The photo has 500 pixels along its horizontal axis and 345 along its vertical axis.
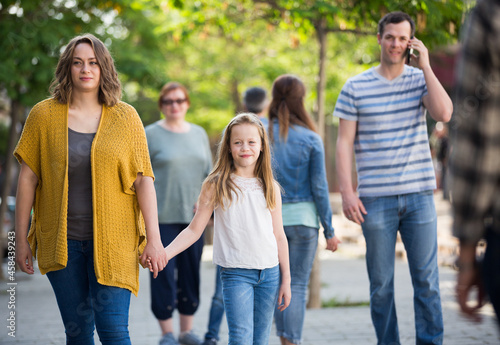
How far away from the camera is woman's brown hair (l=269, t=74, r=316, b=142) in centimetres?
508

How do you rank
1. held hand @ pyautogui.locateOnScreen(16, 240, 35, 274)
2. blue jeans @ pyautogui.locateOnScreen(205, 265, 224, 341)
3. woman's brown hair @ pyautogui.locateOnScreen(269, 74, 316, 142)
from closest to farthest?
held hand @ pyautogui.locateOnScreen(16, 240, 35, 274) < woman's brown hair @ pyautogui.locateOnScreen(269, 74, 316, 142) < blue jeans @ pyautogui.locateOnScreen(205, 265, 224, 341)

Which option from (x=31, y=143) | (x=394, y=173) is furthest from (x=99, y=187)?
(x=394, y=173)

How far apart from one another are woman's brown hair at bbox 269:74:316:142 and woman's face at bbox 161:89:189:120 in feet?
3.57

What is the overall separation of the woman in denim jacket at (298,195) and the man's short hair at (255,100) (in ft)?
2.15

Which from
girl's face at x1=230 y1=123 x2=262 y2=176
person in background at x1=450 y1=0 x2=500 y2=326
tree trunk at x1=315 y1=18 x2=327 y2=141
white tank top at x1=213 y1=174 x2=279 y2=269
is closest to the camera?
person in background at x1=450 y1=0 x2=500 y2=326

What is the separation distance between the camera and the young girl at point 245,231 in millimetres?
3721

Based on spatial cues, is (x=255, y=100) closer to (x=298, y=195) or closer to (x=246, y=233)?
(x=298, y=195)

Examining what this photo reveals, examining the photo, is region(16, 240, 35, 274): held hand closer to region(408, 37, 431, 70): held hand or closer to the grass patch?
region(408, 37, 431, 70): held hand

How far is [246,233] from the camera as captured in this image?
12.4 feet

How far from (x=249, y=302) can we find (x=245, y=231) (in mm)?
391

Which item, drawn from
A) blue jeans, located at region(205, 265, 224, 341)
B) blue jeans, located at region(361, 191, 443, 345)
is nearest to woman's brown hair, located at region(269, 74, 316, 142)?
blue jeans, located at region(361, 191, 443, 345)

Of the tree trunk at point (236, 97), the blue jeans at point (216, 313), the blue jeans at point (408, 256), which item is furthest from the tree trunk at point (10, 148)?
the tree trunk at point (236, 97)

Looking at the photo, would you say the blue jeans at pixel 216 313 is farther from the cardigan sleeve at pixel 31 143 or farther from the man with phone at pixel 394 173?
the cardigan sleeve at pixel 31 143

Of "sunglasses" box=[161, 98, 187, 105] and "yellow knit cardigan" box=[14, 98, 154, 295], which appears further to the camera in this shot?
"sunglasses" box=[161, 98, 187, 105]
